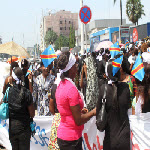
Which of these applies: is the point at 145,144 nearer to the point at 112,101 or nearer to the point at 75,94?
the point at 112,101

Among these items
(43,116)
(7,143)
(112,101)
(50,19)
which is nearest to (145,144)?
(112,101)

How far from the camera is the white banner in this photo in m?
3.26

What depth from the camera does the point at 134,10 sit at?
1725 inches

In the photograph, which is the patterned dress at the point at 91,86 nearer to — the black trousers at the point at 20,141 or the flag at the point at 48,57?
the flag at the point at 48,57

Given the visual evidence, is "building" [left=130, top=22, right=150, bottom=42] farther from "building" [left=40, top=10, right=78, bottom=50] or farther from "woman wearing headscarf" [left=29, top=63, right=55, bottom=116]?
"building" [left=40, top=10, right=78, bottom=50]

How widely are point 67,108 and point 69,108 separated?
0.02m

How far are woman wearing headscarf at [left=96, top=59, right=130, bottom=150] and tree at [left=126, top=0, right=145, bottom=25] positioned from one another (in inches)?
1667

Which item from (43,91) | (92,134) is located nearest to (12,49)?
(43,91)

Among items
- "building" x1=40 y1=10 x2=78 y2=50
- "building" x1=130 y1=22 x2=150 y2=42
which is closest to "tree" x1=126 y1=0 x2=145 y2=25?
"building" x1=130 y1=22 x2=150 y2=42

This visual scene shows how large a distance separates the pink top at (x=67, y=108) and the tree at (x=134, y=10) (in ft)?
139

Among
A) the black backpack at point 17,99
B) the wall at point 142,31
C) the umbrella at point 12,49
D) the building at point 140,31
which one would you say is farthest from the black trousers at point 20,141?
the wall at point 142,31

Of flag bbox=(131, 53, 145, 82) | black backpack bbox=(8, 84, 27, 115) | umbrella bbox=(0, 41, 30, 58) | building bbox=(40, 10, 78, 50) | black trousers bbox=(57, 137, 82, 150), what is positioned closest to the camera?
flag bbox=(131, 53, 145, 82)

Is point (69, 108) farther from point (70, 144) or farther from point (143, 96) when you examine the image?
point (143, 96)

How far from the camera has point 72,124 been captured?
319cm
